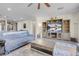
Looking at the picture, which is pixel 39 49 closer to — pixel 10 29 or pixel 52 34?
pixel 52 34

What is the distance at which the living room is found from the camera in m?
1.83

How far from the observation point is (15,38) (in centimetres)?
200

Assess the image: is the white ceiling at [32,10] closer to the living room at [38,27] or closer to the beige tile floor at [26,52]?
the living room at [38,27]

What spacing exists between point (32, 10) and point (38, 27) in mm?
402

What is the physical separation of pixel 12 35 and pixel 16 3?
0.68 metres

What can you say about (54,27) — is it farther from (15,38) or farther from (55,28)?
(15,38)

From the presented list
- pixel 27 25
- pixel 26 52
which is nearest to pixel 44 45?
→ pixel 26 52

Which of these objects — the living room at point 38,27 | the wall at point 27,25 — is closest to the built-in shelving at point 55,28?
the living room at point 38,27

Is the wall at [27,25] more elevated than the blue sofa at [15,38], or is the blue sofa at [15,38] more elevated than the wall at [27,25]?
the wall at [27,25]

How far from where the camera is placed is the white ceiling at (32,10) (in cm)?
182

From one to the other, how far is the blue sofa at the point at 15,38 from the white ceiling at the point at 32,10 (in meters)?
0.35

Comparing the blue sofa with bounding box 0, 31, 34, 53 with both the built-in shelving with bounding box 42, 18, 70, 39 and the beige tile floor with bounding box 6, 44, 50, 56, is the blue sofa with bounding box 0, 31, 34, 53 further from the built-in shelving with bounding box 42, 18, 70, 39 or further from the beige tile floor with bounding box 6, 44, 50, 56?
the built-in shelving with bounding box 42, 18, 70, 39

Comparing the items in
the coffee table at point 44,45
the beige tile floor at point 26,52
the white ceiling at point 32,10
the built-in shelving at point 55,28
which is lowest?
the beige tile floor at point 26,52

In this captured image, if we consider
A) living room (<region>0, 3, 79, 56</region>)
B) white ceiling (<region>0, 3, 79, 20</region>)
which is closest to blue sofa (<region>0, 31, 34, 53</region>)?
living room (<region>0, 3, 79, 56</region>)
